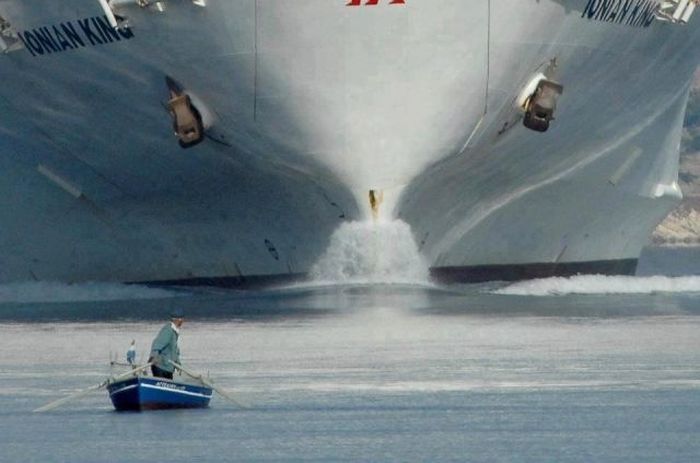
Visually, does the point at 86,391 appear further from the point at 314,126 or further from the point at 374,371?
the point at 314,126

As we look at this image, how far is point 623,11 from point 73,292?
Answer: 55.2 feet

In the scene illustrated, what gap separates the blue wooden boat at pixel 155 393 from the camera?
43250mm

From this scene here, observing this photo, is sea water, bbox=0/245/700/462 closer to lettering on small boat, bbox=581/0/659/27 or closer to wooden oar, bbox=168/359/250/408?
wooden oar, bbox=168/359/250/408

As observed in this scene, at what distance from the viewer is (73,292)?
67438 mm

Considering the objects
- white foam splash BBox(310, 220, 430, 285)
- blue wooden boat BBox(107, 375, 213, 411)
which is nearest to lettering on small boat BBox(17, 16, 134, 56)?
white foam splash BBox(310, 220, 430, 285)

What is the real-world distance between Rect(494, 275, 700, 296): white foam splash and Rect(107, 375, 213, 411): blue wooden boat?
22.7 m

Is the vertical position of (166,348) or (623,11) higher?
(623,11)

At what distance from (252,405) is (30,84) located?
17.8 m

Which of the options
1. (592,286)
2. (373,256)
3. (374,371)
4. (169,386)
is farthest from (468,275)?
(169,386)

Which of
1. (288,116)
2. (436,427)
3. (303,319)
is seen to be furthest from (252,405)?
(303,319)

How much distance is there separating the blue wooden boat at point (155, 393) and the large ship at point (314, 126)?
1296cm

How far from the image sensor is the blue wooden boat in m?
43.2

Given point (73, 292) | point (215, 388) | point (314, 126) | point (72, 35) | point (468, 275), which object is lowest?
point (215, 388)

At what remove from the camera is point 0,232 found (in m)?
69.1
